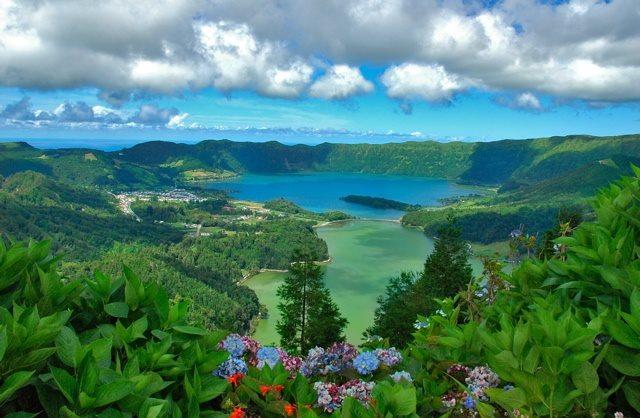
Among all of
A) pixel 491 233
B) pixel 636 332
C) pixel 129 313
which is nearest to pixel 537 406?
pixel 636 332

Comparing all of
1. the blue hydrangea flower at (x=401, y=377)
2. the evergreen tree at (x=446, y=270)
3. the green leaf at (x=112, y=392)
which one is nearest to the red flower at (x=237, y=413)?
the green leaf at (x=112, y=392)

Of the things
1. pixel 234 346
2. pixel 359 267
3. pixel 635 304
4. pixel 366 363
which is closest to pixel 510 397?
pixel 635 304

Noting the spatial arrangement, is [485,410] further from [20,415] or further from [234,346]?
[20,415]

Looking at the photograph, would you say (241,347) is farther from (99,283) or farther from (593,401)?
(593,401)

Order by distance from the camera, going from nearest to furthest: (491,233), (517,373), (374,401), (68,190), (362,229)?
(517,373) < (374,401) < (491,233) < (362,229) < (68,190)

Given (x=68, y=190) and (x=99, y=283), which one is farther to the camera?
(x=68, y=190)

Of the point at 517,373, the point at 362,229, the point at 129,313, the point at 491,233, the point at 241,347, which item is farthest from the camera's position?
the point at 362,229
